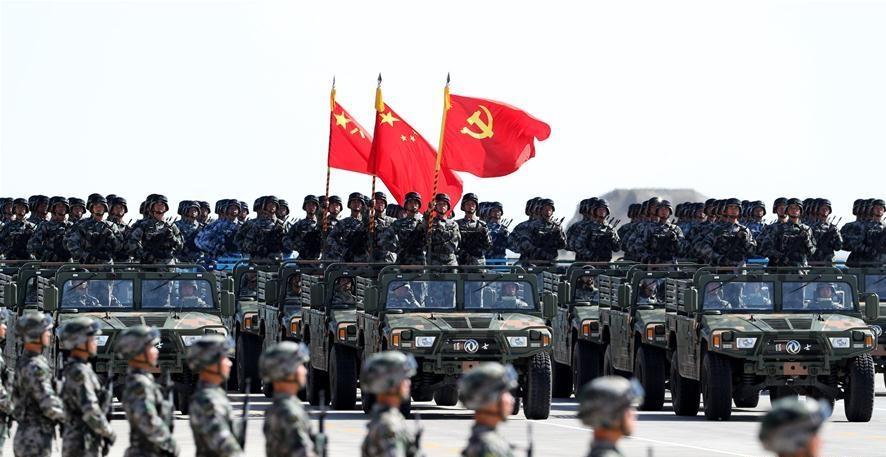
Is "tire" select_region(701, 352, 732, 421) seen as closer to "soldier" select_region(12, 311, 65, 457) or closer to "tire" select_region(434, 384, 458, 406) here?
"tire" select_region(434, 384, 458, 406)

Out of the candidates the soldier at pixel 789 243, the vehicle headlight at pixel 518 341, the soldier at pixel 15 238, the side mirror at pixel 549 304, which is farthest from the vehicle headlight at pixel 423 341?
the soldier at pixel 15 238

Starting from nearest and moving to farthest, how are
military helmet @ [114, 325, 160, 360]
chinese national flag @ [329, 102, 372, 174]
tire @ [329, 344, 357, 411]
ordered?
military helmet @ [114, 325, 160, 360]
tire @ [329, 344, 357, 411]
chinese national flag @ [329, 102, 372, 174]

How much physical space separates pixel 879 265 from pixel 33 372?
17.7 metres

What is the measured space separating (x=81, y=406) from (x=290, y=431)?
9.73 ft

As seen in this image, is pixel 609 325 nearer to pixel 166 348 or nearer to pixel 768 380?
pixel 768 380

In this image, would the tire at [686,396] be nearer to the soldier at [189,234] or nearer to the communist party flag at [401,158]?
the communist party flag at [401,158]

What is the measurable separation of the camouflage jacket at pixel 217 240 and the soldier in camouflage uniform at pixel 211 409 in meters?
23.0

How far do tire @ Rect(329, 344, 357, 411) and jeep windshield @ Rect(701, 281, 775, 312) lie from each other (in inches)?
165

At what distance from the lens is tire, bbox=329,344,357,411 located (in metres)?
26.0

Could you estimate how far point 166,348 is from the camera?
2483 cm

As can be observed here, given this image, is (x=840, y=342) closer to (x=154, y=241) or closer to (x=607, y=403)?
(x=154, y=241)

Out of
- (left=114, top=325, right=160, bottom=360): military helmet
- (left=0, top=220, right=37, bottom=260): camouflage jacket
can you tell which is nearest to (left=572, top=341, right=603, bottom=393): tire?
(left=0, top=220, right=37, bottom=260): camouflage jacket

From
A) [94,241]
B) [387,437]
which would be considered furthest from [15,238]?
[387,437]

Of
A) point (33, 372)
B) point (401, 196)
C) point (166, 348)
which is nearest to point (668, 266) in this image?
point (401, 196)
